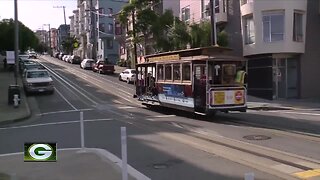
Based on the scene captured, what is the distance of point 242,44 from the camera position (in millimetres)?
36312

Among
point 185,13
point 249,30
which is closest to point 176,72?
point 249,30

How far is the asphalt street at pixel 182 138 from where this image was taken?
10.1 m

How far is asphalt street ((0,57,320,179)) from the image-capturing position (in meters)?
10.1

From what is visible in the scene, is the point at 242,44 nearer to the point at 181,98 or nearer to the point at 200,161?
the point at 181,98

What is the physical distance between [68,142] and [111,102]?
15421mm

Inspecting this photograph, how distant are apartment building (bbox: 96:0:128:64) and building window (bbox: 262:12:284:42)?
59438 mm

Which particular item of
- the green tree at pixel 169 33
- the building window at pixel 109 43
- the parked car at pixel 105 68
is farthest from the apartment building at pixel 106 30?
the green tree at pixel 169 33

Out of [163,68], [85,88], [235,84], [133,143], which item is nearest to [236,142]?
[133,143]

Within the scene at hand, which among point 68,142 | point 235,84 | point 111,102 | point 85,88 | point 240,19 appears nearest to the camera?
point 68,142

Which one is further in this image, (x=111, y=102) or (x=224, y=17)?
(x=224, y=17)

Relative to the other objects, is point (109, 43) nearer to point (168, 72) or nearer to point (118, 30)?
point (118, 30)

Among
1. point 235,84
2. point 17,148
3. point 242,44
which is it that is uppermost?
point 242,44

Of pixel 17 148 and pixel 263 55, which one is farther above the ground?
pixel 263 55

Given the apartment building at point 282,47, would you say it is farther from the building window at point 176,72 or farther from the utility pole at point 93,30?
the utility pole at point 93,30
